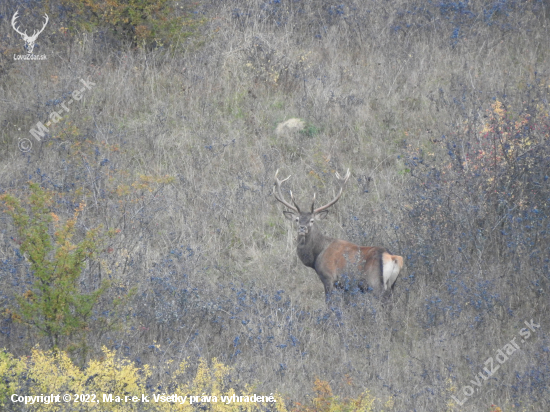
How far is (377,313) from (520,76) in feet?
21.0

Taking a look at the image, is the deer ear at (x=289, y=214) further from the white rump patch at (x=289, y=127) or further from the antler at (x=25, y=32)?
the antler at (x=25, y=32)

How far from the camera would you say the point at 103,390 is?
210 inches

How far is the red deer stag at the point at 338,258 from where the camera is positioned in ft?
24.5

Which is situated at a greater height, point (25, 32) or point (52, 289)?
point (25, 32)

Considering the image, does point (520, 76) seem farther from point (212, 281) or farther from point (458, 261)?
point (212, 281)

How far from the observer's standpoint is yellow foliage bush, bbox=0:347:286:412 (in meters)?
5.11

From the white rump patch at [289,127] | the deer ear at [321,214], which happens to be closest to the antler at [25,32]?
the white rump patch at [289,127]

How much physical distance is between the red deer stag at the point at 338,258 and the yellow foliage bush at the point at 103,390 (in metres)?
2.25

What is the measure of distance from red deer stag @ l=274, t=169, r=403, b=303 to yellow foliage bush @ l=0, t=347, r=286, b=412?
2254 millimetres

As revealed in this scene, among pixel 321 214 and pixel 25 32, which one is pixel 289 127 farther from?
pixel 25 32

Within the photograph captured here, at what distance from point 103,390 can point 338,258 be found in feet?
11.4

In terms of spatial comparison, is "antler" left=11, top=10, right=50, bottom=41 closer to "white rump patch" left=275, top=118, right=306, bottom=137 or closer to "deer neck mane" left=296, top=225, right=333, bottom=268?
"white rump patch" left=275, top=118, right=306, bottom=137

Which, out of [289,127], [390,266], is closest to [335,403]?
[390,266]

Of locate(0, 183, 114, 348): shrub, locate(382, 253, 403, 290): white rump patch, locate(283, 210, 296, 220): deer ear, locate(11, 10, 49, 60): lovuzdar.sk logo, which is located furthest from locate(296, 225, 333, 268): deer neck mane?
locate(11, 10, 49, 60): lovuzdar.sk logo
